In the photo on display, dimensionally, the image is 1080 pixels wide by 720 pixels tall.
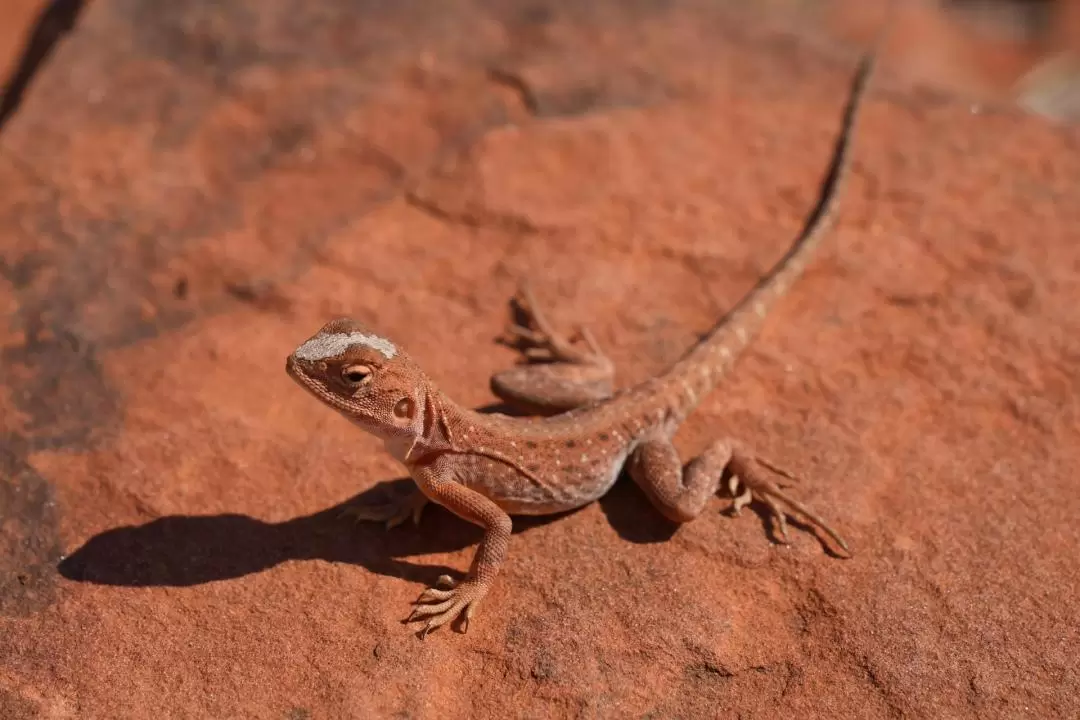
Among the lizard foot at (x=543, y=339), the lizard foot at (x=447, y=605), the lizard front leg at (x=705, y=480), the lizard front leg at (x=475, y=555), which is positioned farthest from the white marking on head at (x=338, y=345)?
the lizard foot at (x=543, y=339)

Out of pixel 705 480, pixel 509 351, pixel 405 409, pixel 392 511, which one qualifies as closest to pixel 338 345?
pixel 405 409

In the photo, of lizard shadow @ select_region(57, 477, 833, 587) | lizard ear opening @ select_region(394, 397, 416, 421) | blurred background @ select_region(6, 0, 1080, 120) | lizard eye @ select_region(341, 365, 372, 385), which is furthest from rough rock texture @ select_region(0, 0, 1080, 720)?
blurred background @ select_region(6, 0, 1080, 120)

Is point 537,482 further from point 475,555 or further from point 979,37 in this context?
point 979,37

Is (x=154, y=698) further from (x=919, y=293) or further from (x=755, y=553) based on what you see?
(x=919, y=293)

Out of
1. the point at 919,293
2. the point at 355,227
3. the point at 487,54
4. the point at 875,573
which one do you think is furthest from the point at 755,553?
the point at 487,54

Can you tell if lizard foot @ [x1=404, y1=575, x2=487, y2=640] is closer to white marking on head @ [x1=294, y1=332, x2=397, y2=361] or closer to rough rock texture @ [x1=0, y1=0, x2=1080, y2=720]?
rough rock texture @ [x1=0, y1=0, x2=1080, y2=720]
